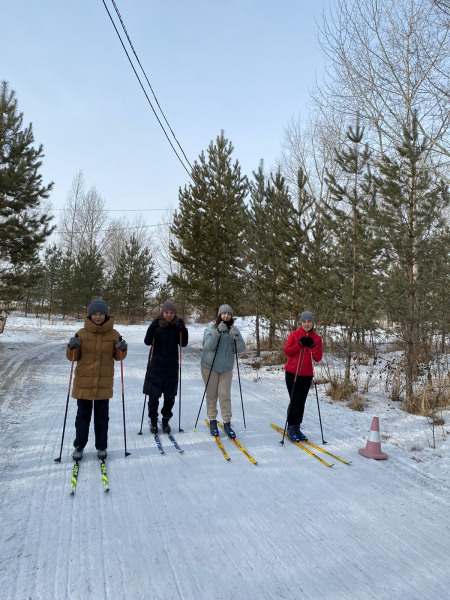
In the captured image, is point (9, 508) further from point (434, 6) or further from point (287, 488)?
point (434, 6)

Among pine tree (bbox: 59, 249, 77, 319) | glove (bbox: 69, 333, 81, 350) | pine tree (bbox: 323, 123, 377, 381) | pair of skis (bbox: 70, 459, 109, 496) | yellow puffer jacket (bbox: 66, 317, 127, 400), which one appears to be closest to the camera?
pair of skis (bbox: 70, 459, 109, 496)

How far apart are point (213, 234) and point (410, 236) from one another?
9.43 meters

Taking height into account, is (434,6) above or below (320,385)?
above

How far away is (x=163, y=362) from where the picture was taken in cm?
554

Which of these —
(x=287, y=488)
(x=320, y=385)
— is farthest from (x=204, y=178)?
(x=287, y=488)

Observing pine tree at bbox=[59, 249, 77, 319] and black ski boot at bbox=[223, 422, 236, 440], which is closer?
black ski boot at bbox=[223, 422, 236, 440]

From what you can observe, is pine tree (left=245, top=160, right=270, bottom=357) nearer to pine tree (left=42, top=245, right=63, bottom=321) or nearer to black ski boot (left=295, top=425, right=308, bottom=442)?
black ski boot (left=295, top=425, right=308, bottom=442)

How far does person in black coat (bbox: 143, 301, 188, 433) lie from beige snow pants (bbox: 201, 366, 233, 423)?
0.54m

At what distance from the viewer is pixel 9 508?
3428 millimetres

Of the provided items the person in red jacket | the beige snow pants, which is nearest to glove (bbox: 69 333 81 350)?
the beige snow pants

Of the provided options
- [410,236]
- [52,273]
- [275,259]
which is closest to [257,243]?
[275,259]

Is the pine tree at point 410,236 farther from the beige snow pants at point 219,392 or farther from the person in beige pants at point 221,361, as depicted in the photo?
the beige snow pants at point 219,392

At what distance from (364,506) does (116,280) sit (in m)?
29.8

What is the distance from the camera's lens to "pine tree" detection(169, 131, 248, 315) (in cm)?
1555
